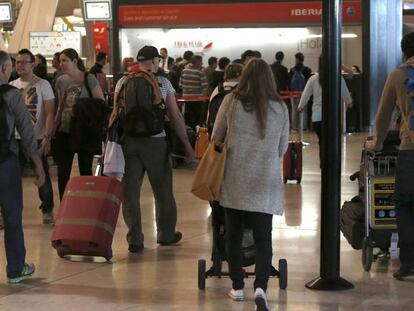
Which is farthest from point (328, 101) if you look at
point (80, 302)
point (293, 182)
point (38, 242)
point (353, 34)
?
point (353, 34)

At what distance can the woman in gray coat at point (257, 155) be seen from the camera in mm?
6348

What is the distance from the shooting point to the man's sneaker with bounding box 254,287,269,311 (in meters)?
6.32

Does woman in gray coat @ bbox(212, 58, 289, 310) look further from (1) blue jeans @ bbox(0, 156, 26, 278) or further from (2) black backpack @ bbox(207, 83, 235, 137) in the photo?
(2) black backpack @ bbox(207, 83, 235, 137)

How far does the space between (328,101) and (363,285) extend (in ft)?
4.65

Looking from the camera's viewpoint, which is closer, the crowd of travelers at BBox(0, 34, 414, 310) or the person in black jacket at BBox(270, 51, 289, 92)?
the crowd of travelers at BBox(0, 34, 414, 310)

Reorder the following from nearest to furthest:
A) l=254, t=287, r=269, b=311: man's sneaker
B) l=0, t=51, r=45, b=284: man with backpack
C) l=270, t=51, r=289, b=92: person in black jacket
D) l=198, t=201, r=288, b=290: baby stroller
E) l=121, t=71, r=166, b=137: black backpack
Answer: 1. l=254, t=287, r=269, b=311: man's sneaker
2. l=198, t=201, r=288, b=290: baby stroller
3. l=0, t=51, r=45, b=284: man with backpack
4. l=121, t=71, r=166, b=137: black backpack
5. l=270, t=51, r=289, b=92: person in black jacket

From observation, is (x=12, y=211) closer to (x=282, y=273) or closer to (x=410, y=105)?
(x=282, y=273)

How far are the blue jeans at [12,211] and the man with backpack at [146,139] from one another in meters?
1.48

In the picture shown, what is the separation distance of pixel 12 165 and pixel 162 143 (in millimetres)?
1772

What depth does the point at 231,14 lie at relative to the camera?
2612cm

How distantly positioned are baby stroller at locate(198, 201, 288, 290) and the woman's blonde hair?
0.80 meters

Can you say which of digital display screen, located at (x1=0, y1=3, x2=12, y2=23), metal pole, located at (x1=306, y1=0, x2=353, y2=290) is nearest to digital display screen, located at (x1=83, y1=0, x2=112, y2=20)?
digital display screen, located at (x1=0, y1=3, x2=12, y2=23)

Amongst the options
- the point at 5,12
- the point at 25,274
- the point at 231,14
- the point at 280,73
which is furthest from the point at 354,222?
the point at 5,12

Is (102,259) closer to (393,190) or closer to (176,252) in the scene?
(176,252)
